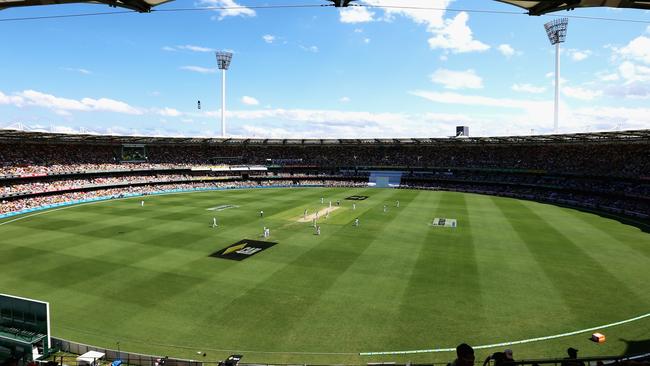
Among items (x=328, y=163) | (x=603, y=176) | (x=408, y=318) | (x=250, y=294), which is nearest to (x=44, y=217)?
(x=250, y=294)

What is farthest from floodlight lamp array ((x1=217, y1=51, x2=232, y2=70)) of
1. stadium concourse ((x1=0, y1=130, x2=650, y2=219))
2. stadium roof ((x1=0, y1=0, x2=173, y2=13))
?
stadium roof ((x1=0, y1=0, x2=173, y2=13))

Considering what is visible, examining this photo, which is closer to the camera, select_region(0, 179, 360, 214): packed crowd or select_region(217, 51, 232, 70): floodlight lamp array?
select_region(0, 179, 360, 214): packed crowd

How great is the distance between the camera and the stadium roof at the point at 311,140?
47875 mm

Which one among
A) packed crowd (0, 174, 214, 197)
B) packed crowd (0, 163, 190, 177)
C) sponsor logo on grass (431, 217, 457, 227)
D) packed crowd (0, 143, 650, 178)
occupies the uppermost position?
packed crowd (0, 143, 650, 178)

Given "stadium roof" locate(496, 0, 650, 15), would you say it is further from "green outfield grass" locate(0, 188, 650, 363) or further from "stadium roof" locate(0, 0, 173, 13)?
"green outfield grass" locate(0, 188, 650, 363)

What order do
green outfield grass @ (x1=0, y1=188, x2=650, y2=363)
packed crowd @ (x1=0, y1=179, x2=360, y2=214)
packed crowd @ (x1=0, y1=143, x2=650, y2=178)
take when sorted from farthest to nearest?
packed crowd @ (x1=0, y1=143, x2=650, y2=178), packed crowd @ (x1=0, y1=179, x2=360, y2=214), green outfield grass @ (x1=0, y1=188, x2=650, y2=363)

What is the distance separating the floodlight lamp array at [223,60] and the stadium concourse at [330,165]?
72.0 feet

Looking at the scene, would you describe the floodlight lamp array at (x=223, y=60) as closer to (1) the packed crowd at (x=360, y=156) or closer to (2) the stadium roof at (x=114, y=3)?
(1) the packed crowd at (x=360, y=156)

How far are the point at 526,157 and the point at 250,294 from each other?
2508 inches

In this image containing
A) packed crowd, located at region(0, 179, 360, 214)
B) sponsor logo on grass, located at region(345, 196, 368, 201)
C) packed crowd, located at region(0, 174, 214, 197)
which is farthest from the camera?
sponsor logo on grass, located at region(345, 196, 368, 201)

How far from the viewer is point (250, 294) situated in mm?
19422

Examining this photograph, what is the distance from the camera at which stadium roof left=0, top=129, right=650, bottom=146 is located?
47.9 metres

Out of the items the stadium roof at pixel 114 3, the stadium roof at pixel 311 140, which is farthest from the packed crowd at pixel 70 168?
the stadium roof at pixel 114 3

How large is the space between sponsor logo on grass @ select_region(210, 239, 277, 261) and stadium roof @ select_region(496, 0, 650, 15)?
21891 millimetres
